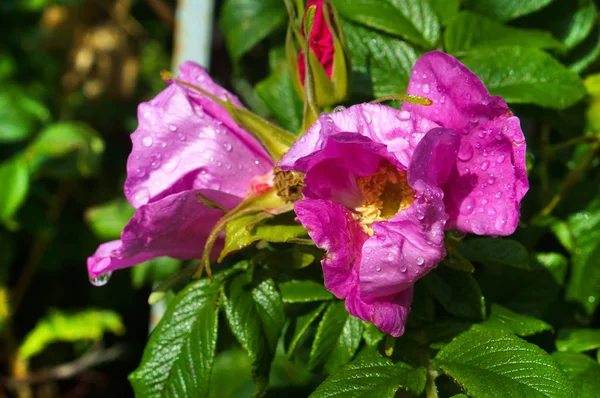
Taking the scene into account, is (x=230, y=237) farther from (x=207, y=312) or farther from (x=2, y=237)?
(x=2, y=237)

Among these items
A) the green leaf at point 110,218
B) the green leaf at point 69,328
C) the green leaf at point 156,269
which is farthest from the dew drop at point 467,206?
the green leaf at point 69,328

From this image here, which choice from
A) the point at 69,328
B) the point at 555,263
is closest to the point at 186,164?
the point at 555,263

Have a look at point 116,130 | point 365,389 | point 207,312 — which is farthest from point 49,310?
point 365,389

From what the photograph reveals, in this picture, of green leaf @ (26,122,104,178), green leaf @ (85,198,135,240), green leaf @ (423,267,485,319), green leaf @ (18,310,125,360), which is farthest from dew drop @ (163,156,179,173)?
green leaf @ (18,310,125,360)

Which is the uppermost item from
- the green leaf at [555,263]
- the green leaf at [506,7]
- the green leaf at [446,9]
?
the green leaf at [446,9]

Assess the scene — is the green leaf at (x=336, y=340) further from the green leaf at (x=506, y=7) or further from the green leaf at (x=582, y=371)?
the green leaf at (x=506, y=7)

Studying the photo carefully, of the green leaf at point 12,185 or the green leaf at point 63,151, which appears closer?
the green leaf at point 12,185

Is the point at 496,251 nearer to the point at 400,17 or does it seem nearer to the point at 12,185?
the point at 400,17
